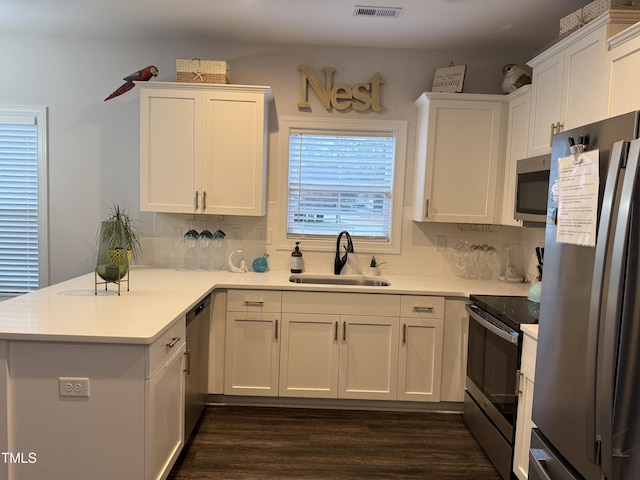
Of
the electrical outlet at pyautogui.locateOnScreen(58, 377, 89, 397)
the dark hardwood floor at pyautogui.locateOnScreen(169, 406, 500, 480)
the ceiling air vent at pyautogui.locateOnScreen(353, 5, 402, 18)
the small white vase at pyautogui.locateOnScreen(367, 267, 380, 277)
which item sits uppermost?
the ceiling air vent at pyautogui.locateOnScreen(353, 5, 402, 18)

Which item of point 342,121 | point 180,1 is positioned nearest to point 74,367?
point 180,1

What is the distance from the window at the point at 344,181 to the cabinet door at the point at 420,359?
0.78 m

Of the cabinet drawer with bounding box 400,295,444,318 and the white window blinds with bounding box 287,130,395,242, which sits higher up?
the white window blinds with bounding box 287,130,395,242

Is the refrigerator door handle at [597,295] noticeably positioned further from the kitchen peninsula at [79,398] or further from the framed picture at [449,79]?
the framed picture at [449,79]

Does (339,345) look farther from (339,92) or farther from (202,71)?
(202,71)

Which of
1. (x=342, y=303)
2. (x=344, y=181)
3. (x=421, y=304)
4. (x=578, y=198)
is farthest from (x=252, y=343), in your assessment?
(x=578, y=198)

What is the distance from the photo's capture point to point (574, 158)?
1458mm

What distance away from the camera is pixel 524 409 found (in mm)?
2123

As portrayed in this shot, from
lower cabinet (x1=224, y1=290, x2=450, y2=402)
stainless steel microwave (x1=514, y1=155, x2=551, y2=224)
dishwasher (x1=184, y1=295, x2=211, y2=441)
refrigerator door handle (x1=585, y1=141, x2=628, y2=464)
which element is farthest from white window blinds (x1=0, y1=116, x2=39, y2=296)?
refrigerator door handle (x1=585, y1=141, x2=628, y2=464)

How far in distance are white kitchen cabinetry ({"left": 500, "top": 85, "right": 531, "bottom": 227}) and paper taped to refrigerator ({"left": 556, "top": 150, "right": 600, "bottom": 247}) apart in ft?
4.69

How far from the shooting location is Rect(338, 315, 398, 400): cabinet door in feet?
9.90

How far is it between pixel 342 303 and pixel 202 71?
1920 mm

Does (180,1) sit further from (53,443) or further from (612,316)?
(612,316)

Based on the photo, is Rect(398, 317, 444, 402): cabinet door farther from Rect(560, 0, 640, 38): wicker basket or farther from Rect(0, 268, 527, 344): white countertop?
Rect(560, 0, 640, 38): wicker basket
